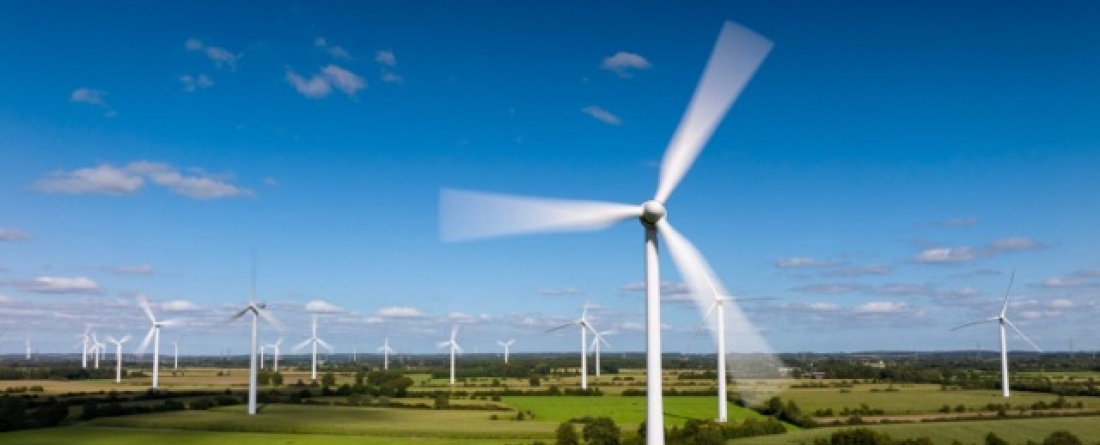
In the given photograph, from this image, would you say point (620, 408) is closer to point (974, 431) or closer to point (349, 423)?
point (349, 423)

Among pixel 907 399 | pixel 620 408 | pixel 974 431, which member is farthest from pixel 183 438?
pixel 907 399

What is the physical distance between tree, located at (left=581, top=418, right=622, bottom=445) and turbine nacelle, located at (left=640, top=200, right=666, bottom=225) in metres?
41.1

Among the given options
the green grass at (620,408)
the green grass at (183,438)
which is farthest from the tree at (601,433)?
the green grass at (620,408)

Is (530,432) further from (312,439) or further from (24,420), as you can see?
(24,420)

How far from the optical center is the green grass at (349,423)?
263ft

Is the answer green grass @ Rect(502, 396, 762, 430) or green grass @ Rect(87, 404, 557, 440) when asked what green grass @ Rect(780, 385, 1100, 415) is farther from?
green grass @ Rect(87, 404, 557, 440)

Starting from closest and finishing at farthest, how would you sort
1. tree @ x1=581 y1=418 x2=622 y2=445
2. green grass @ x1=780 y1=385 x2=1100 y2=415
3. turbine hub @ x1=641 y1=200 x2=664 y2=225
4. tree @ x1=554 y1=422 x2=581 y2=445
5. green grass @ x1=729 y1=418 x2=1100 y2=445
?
turbine hub @ x1=641 y1=200 x2=664 y2=225
tree @ x1=554 y1=422 x2=581 y2=445
tree @ x1=581 y1=418 x2=622 y2=445
green grass @ x1=729 y1=418 x2=1100 y2=445
green grass @ x1=780 y1=385 x2=1100 y2=415

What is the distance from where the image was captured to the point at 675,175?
3062cm

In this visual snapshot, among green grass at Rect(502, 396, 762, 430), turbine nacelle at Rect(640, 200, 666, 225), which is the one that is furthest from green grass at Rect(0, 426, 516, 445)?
turbine nacelle at Rect(640, 200, 666, 225)

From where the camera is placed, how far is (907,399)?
123 metres

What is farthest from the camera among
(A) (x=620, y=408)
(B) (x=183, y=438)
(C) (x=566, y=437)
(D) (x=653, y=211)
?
(A) (x=620, y=408)

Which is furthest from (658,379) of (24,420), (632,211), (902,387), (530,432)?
(902,387)

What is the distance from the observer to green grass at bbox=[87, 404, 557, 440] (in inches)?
3157

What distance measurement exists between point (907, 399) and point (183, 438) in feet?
295
